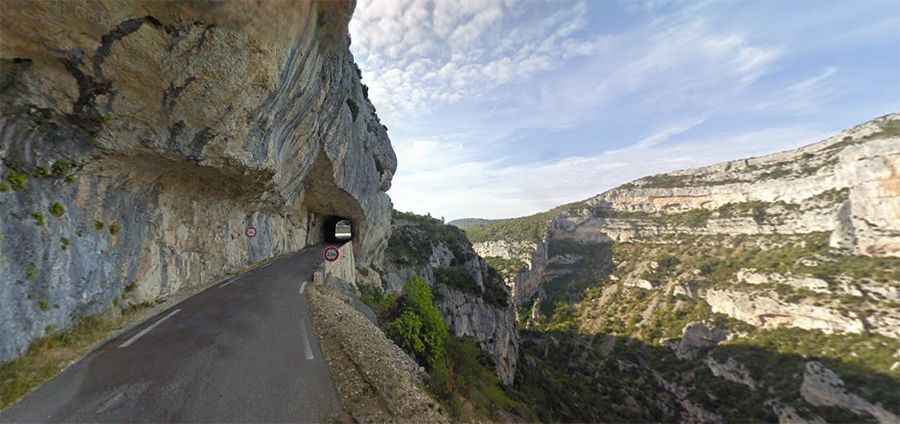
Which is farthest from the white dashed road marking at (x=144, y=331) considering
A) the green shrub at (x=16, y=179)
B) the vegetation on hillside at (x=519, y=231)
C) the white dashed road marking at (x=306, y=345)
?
the vegetation on hillside at (x=519, y=231)

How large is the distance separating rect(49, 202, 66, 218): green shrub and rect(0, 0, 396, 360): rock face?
3cm

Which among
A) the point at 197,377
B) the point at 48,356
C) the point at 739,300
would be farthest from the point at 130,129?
the point at 739,300

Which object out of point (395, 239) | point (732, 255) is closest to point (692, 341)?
point (732, 255)

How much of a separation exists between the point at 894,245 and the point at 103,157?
354 ft

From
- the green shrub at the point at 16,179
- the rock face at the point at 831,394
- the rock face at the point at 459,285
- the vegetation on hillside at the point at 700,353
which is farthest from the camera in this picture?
the vegetation on hillside at the point at 700,353

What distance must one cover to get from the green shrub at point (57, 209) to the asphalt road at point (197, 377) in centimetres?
295

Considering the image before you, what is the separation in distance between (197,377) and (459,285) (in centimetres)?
4147

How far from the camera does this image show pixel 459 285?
45.6m

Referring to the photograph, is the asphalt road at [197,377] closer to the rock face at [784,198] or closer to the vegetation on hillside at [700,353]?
the vegetation on hillside at [700,353]

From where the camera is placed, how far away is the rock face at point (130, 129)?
572cm

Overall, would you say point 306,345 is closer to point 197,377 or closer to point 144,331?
point 197,377

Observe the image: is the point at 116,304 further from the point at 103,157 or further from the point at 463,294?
the point at 463,294

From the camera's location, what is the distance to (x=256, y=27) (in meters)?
6.79

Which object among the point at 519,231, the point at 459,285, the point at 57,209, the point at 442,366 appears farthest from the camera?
the point at 519,231
